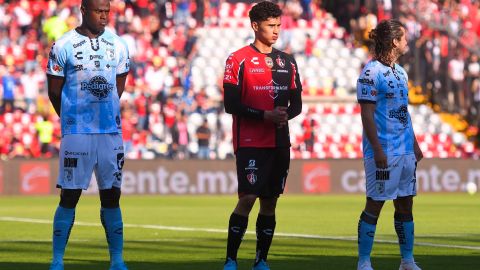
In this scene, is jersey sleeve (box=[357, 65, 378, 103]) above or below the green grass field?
above

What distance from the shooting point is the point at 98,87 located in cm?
1022

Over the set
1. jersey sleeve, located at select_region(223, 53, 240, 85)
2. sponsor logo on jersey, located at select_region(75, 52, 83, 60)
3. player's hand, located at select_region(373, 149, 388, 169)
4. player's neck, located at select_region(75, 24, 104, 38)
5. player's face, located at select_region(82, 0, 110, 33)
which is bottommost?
player's hand, located at select_region(373, 149, 388, 169)

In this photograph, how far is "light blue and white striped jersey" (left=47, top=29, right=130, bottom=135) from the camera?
33.3 feet

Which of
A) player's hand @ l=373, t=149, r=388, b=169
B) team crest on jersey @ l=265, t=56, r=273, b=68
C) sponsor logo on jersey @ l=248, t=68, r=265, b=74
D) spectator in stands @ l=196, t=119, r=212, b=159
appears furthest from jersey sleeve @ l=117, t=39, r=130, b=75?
spectator in stands @ l=196, t=119, r=212, b=159

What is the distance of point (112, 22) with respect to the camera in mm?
37031

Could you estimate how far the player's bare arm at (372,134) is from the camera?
34.6ft

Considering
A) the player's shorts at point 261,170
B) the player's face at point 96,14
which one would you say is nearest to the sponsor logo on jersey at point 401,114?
the player's shorts at point 261,170

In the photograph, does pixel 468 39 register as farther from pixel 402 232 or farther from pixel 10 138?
pixel 402 232

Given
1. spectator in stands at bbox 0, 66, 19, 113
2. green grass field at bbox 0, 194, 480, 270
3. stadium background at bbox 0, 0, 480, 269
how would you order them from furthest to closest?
spectator in stands at bbox 0, 66, 19, 113 < stadium background at bbox 0, 0, 480, 269 < green grass field at bbox 0, 194, 480, 270

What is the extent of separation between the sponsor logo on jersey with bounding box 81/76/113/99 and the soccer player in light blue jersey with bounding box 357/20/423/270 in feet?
6.91

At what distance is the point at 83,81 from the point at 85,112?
248 mm

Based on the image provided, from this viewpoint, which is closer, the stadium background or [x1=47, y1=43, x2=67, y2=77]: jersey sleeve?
[x1=47, y1=43, x2=67, y2=77]: jersey sleeve

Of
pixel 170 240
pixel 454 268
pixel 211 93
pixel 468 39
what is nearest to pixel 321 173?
pixel 211 93

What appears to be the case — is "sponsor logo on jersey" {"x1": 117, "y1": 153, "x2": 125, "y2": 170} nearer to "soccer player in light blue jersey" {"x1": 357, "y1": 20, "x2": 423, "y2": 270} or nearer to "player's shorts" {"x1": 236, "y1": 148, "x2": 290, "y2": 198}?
"player's shorts" {"x1": 236, "y1": 148, "x2": 290, "y2": 198}
